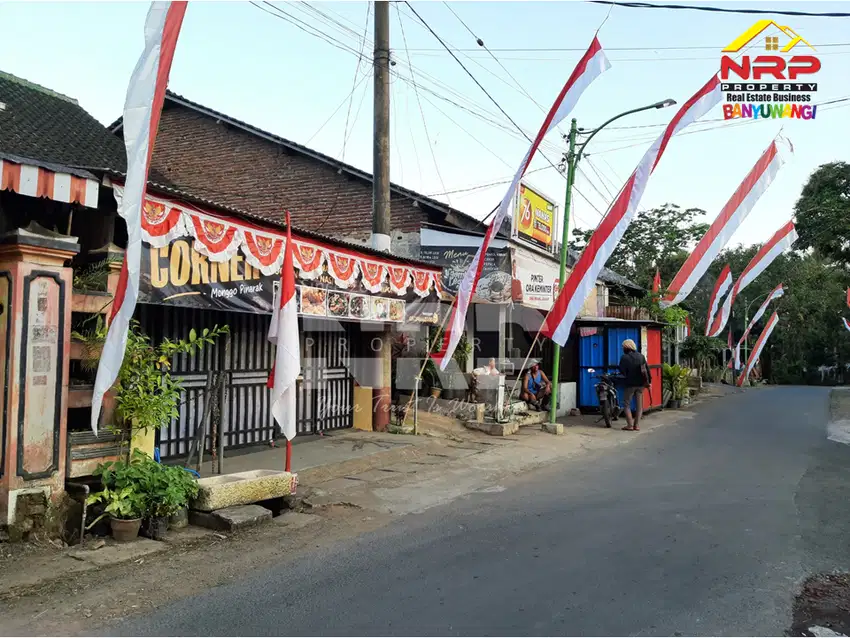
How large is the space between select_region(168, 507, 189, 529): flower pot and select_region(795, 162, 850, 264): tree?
23.2m

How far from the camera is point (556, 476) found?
31.4 feet

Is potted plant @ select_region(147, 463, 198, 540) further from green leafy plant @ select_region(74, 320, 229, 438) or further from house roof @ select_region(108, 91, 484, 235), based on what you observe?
house roof @ select_region(108, 91, 484, 235)

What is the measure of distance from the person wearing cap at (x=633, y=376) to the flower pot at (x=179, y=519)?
1107cm

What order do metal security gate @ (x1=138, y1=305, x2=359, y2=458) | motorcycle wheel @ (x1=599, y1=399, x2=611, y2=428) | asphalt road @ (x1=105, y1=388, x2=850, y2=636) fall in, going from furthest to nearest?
motorcycle wheel @ (x1=599, y1=399, x2=611, y2=428) < metal security gate @ (x1=138, y1=305, x2=359, y2=458) < asphalt road @ (x1=105, y1=388, x2=850, y2=636)

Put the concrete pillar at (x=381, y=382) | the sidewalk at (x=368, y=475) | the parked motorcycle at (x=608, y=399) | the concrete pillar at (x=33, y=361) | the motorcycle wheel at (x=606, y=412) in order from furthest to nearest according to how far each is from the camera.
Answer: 1. the parked motorcycle at (x=608, y=399)
2. the motorcycle wheel at (x=606, y=412)
3. the concrete pillar at (x=381, y=382)
4. the concrete pillar at (x=33, y=361)
5. the sidewalk at (x=368, y=475)

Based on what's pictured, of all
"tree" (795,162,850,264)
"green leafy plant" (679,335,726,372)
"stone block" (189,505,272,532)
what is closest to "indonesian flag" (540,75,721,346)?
"stone block" (189,505,272,532)

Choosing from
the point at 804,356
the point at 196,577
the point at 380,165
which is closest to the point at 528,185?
Answer: the point at 380,165

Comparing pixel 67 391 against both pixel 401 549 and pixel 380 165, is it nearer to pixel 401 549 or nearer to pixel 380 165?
pixel 401 549

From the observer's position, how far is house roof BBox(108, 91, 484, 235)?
663 inches

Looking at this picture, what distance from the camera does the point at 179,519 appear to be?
643cm

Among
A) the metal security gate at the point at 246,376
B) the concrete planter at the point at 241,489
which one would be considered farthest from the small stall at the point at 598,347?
the concrete planter at the point at 241,489

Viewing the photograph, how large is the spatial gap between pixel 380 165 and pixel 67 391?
26.2 feet

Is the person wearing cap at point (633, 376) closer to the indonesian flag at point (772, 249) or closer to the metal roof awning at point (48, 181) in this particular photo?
the indonesian flag at point (772, 249)

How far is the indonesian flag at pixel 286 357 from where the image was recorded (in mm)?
7168
